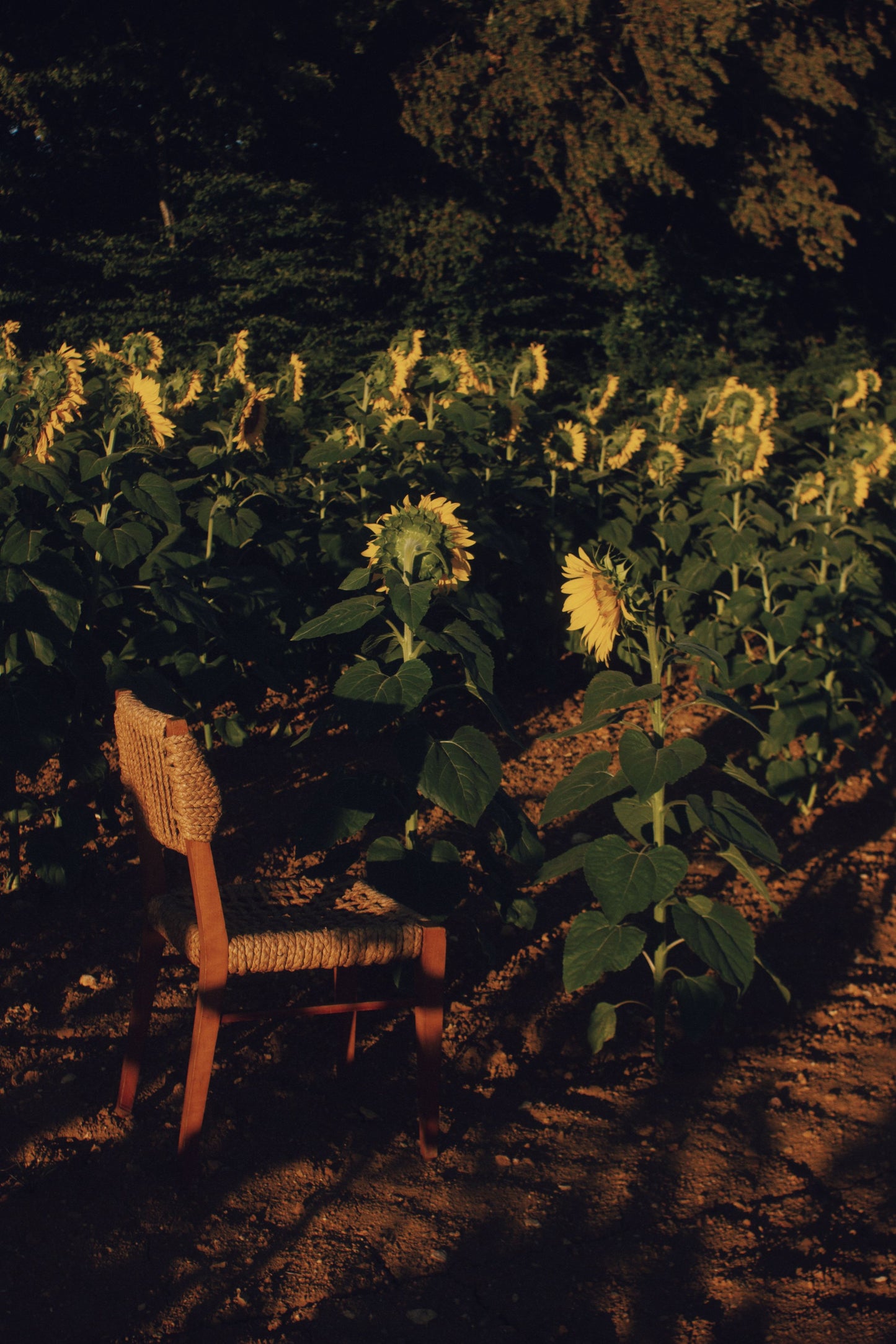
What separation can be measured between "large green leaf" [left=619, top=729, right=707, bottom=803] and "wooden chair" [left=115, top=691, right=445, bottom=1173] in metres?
0.53

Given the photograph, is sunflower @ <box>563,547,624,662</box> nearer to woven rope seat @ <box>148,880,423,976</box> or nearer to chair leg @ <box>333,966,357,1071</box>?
woven rope seat @ <box>148,880,423,976</box>

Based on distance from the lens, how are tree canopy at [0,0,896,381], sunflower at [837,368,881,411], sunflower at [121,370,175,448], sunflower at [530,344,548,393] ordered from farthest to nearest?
tree canopy at [0,0,896,381] < sunflower at [837,368,881,411] < sunflower at [530,344,548,393] < sunflower at [121,370,175,448]

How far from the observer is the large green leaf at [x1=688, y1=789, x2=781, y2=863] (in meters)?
2.47

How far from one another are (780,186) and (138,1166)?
12.0 meters

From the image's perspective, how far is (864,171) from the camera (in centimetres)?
1369

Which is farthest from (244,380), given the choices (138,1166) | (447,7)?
(447,7)

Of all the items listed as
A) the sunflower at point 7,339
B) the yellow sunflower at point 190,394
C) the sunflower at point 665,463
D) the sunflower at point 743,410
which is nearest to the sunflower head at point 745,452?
the sunflower at point 743,410

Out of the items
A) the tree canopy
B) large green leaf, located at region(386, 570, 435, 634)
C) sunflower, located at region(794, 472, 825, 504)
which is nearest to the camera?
large green leaf, located at region(386, 570, 435, 634)

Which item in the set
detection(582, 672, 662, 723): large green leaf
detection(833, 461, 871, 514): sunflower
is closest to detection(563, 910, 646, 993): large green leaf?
detection(582, 672, 662, 723): large green leaf

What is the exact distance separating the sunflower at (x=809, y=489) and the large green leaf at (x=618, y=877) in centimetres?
247

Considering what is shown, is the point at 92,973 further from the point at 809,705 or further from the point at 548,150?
Answer: the point at 548,150

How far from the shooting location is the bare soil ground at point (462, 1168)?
2008 millimetres

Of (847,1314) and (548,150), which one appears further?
(548,150)

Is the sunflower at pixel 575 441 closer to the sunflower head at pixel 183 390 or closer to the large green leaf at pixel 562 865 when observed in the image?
the sunflower head at pixel 183 390
